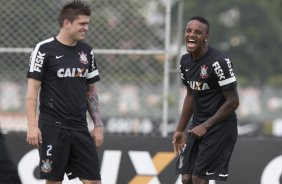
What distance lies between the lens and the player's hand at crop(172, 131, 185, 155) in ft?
31.6

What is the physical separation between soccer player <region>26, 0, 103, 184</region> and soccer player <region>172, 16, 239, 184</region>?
959mm

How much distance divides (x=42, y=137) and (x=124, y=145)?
2.43 meters

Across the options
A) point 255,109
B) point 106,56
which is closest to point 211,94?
point 106,56

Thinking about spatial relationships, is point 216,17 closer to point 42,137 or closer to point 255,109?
point 255,109

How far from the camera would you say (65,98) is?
29.0ft

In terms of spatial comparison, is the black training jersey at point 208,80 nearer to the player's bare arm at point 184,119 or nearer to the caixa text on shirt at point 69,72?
the player's bare arm at point 184,119

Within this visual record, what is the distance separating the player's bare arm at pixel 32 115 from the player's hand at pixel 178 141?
5.22 ft

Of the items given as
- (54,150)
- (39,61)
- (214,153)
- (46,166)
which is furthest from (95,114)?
(214,153)

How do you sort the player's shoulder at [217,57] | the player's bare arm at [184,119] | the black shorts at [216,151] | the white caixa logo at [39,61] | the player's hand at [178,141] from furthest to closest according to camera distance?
the player's hand at [178,141] < the player's bare arm at [184,119] < the black shorts at [216,151] < the player's shoulder at [217,57] < the white caixa logo at [39,61]

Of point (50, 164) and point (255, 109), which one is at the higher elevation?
point (50, 164)

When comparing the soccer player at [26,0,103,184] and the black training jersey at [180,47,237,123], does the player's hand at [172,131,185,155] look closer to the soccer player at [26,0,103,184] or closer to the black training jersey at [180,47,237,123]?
the black training jersey at [180,47,237,123]

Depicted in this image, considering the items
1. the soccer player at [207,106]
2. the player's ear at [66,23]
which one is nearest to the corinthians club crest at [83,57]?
the player's ear at [66,23]

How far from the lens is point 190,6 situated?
54.7 meters

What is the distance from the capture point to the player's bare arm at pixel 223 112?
8.98m
